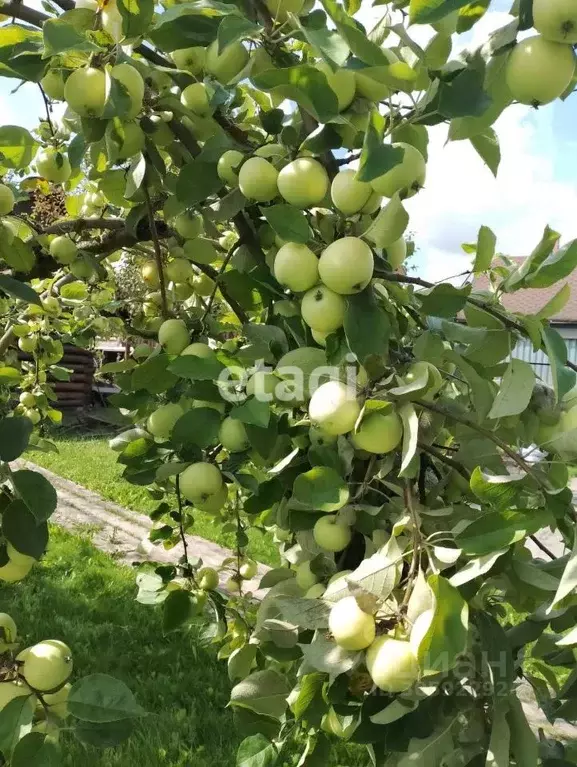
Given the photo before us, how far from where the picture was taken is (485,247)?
92cm

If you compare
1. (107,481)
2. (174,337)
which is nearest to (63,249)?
(174,337)

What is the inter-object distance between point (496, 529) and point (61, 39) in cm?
72

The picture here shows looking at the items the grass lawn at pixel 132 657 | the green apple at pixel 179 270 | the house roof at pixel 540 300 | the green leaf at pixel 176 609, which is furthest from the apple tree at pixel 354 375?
the house roof at pixel 540 300

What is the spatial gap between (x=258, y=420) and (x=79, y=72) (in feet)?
1.65

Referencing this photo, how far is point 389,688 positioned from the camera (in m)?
0.72

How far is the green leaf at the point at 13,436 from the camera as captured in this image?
103cm

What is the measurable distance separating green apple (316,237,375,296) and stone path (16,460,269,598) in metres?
3.20

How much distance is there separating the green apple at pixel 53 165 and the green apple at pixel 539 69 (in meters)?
1.03

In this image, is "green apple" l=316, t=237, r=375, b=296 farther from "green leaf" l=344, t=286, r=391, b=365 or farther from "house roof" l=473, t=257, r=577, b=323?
"house roof" l=473, t=257, r=577, b=323

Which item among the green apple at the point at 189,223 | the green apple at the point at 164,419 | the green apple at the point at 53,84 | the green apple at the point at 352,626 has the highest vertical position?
the green apple at the point at 53,84

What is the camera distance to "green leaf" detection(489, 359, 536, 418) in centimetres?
79

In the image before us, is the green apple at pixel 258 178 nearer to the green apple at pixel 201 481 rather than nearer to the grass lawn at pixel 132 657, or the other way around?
the green apple at pixel 201 481

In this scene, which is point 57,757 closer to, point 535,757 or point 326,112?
point 535,757

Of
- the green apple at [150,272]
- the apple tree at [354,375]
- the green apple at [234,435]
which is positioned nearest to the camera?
the apple tree at [354,375]
